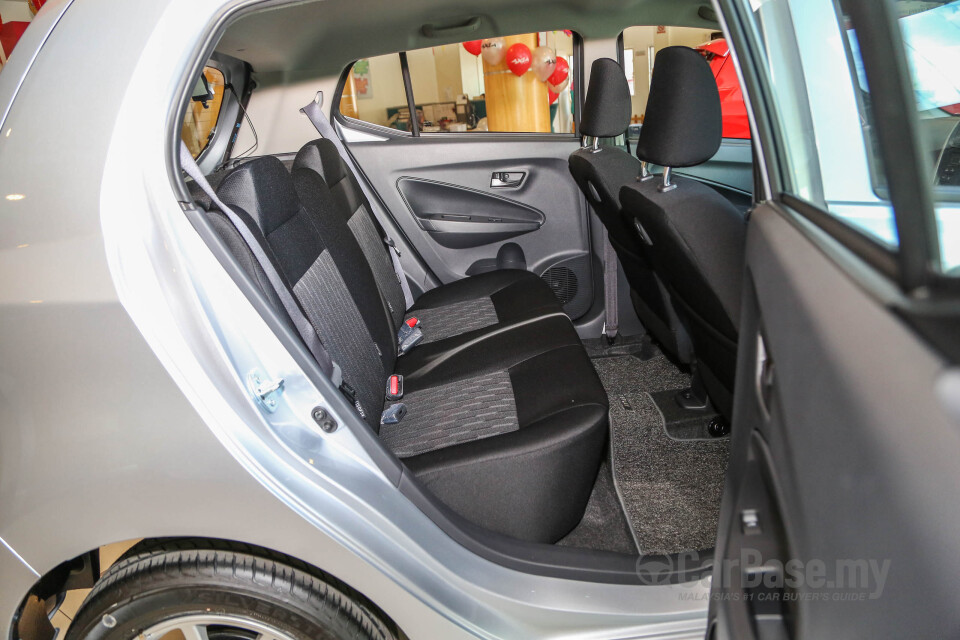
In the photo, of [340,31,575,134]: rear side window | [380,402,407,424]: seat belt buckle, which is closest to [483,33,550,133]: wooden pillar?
[340,31,575,134]: rear side window

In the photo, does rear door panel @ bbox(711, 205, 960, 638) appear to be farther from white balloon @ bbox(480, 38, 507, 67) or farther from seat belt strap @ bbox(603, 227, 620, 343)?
white balloon @ bbox(480, 38, 507, 67)

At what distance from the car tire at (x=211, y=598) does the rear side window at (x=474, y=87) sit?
6.67 ft

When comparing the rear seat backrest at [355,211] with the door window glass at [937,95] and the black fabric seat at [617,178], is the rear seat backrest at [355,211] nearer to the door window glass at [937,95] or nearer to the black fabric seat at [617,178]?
the black fabric seat at [617,178]

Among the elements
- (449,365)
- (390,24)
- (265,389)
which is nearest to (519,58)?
(390,24)

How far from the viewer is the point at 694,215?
56.2 inches

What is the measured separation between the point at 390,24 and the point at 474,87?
102 inches

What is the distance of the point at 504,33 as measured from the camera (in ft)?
8.10

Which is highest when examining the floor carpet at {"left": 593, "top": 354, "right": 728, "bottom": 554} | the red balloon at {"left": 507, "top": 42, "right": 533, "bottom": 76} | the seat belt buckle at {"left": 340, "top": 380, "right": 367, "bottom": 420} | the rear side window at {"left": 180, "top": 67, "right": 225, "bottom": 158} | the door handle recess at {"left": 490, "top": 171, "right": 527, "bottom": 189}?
the red balloon at {"left": 507, "top": 42, "right": 533, "bottom": 76}

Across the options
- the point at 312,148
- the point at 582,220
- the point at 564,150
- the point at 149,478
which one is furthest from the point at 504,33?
the point at 149,478

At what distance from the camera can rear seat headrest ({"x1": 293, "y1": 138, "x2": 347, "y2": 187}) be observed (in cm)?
193

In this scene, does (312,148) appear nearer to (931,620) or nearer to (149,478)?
(149,478)

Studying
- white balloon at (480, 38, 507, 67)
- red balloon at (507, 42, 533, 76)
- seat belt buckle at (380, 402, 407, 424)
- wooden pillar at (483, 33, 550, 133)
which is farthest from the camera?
wooden pillar at (483, 33, 550, 133)

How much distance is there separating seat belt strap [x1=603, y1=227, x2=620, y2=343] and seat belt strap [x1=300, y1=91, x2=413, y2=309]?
0.76m

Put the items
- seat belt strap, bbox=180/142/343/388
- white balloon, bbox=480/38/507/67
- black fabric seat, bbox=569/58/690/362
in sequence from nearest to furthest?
seat belt strap, bbox=180/142/343/388 → black fabric seat, bbox=569/58/690/362 → white balloon, bbox=480/38/507/67
